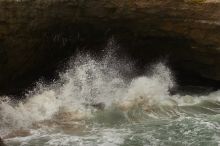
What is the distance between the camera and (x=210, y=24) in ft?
34.1

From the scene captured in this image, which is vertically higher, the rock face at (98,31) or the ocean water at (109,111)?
the rock face at (98,31)

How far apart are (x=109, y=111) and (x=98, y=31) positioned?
2.37m

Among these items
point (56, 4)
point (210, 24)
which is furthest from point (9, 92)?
point (210, 24)

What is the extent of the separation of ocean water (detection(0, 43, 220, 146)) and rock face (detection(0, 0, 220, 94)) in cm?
45

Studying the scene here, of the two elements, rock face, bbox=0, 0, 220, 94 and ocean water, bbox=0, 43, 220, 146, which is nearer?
ocean water, bbox=0, 43, 220, 146

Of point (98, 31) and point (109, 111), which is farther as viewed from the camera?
point (98, 31)

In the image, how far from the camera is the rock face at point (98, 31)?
32.8 ft

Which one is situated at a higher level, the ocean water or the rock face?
Result: the rock face

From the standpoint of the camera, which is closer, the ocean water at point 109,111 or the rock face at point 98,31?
the ocean water at point 109,111

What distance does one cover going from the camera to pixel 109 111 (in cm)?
1023

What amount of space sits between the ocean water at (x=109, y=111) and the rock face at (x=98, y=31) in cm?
45

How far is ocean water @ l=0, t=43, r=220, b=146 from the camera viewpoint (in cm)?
856

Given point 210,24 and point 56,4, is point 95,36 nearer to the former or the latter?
Answer: point 56,4

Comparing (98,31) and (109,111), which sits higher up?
(98,31)
